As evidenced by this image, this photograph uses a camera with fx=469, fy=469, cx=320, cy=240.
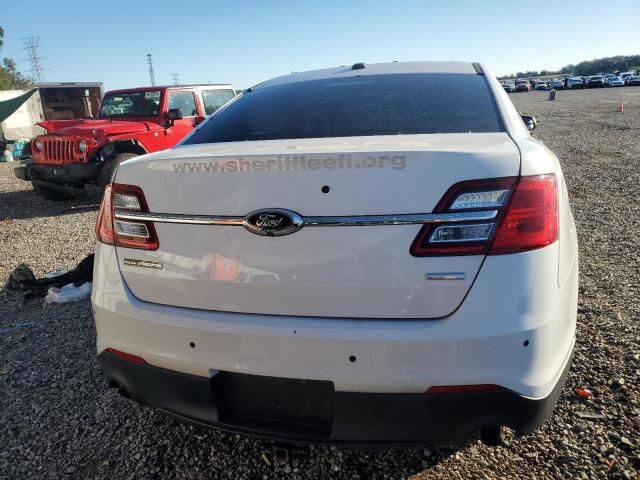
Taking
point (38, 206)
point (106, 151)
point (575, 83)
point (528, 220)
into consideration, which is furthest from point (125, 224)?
point (575, 83)

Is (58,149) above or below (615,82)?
below

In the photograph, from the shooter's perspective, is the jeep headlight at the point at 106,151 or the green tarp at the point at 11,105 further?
the green tarp at the point at 11,105

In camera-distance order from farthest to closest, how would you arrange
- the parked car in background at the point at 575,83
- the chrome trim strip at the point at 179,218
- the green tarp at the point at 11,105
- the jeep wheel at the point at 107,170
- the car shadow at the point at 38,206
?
the parked car in background at the point at 575,83 < the green tarp at the point at 11,105 < the car shadow at the point at 38,206 < the jeep wheel at the point at 107,170 < the chrome trim strip at the point at 179,218

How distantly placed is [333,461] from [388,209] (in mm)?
1209

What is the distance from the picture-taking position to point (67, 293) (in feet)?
12.7

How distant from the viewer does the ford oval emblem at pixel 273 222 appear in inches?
57.4

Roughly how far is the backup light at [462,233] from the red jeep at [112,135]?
6770mm

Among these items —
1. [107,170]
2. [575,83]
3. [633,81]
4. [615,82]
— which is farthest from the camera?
[575,83]

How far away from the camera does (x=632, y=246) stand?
446 centimetres

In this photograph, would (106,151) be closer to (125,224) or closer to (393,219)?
(125,224)

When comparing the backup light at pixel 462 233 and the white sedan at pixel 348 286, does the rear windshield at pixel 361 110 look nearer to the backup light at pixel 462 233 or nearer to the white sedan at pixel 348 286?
the white sedan at pixel 348 286

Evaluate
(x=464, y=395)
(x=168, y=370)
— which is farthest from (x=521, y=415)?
(x=168, y=370)

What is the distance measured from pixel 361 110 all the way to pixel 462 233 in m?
1.02

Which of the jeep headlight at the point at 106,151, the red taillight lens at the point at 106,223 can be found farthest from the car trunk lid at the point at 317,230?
the jeep headlight at the point at 106,151
